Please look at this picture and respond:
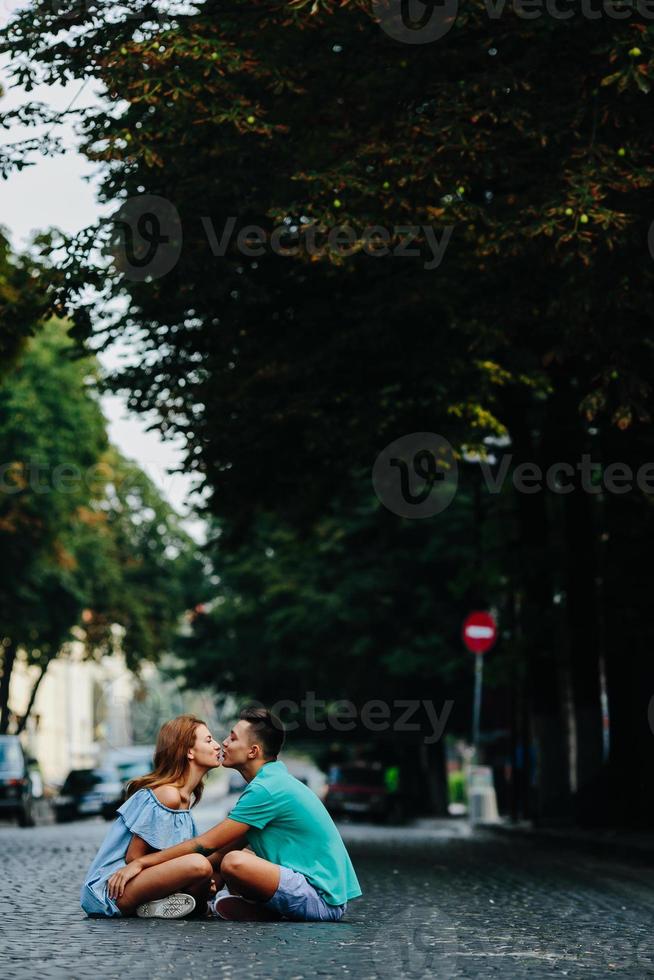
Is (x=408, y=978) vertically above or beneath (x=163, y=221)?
beneath

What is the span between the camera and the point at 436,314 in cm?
1852

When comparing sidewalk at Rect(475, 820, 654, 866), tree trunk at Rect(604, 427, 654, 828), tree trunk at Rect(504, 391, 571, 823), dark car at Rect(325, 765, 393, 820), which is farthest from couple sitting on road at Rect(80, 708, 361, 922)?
dark car at Rect(325, 765, 393, 820)

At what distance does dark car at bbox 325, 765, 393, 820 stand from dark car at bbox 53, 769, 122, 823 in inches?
225

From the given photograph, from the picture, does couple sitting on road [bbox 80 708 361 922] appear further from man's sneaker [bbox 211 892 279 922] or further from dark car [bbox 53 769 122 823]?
dark car [bbox 53 769 122 823]

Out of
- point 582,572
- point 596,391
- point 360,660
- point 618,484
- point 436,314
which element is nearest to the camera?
point 596,391

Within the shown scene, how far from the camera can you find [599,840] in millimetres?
20859

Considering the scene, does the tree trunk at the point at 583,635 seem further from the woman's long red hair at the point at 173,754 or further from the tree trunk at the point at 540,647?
the woman's long red hair at the point at 173,754

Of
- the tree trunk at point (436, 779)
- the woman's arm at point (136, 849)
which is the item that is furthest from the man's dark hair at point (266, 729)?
the tree trunk at point (436, 779)

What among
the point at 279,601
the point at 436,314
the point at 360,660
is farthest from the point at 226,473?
the point at 279,601

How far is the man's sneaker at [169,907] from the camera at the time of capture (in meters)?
9.87

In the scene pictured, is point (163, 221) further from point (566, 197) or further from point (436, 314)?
point (566, 197)

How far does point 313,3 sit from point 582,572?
12.5 meters

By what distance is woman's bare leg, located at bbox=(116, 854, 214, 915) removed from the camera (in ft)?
31.6

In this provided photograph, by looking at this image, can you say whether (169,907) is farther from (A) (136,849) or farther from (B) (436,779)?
(B) (436,779)
